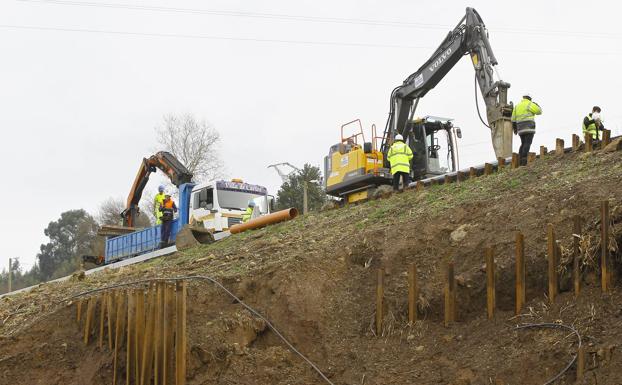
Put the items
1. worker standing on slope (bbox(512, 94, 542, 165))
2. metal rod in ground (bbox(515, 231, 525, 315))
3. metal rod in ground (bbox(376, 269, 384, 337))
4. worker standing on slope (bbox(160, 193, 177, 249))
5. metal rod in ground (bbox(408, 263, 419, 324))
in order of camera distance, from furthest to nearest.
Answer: worker standing on slope (bbox(160, 193, 177, 249)) → worker standing on slope (bbox(512, 94, 542, 165)) → metal rod in ground (bbox(376, 269, 384, 337)) → metal rod in ground (bbox(408, 263, 419, 324)) → metal rod in ground (bbox(515, 231, 525, 315))

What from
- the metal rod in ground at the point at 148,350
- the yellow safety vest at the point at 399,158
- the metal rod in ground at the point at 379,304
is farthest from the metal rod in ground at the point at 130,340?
the yellow safety vest at the point at 399,158

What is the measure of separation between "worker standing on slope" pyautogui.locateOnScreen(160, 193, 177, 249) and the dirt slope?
819 cm

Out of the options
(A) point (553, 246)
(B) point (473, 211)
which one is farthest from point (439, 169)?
(A) point (553, 246)

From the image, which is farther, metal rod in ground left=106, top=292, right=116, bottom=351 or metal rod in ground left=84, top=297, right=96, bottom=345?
metal rod in ground left=84, top=297, right=96, bottom=345

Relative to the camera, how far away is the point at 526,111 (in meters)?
15.0

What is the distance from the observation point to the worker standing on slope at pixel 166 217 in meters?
21.2

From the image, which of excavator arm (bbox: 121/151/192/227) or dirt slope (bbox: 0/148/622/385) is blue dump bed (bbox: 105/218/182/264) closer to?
excavator arm (bbox: 121/151/192/227)

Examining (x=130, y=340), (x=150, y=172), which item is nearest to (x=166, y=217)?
(x=150, y=172)

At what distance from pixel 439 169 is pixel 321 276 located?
9557 millimetres

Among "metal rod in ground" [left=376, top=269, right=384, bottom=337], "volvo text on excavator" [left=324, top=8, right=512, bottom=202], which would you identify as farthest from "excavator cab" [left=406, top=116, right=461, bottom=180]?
"metal rod in ground" [left=376, top=269, right=384, bottom=337]

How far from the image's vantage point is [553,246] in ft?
26.7

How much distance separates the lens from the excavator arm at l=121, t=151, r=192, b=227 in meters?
24.7

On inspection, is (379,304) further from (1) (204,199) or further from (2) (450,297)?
(1) (204,199)

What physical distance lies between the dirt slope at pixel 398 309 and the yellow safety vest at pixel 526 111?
205cm
